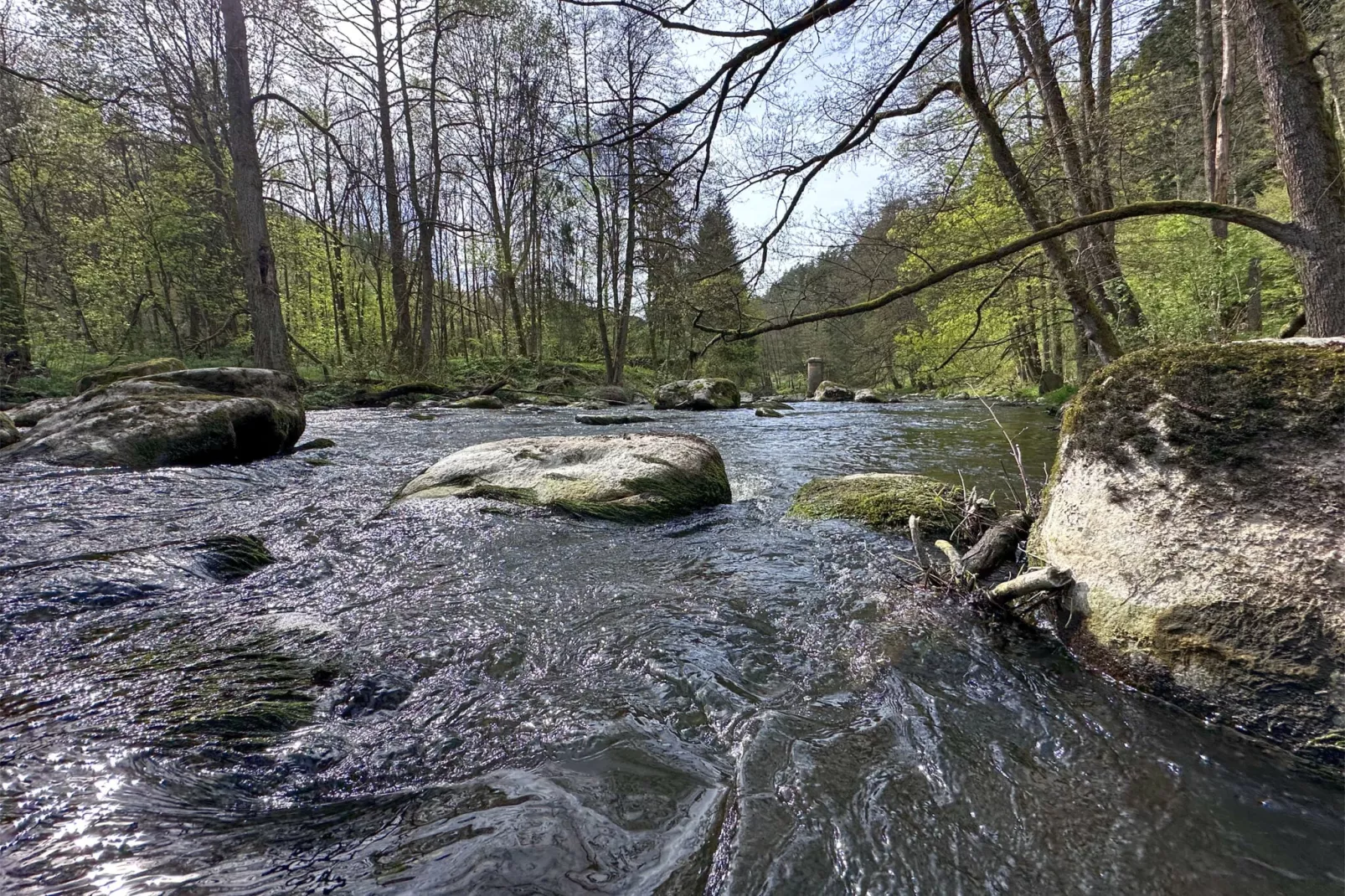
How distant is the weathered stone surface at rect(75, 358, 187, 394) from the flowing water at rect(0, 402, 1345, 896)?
292 inches

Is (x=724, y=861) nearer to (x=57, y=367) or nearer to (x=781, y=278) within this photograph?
(x=781, y=278)

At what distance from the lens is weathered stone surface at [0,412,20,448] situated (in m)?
5.87

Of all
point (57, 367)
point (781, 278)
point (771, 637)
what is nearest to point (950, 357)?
point (781, 278)

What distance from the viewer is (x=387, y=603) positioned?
263cm

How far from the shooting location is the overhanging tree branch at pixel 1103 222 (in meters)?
2.50

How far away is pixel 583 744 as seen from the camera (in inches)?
65.5

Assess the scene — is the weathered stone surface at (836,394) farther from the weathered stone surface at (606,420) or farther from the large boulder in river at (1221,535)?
the large boulder in river at (1221,535)

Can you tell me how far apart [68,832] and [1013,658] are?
290cm

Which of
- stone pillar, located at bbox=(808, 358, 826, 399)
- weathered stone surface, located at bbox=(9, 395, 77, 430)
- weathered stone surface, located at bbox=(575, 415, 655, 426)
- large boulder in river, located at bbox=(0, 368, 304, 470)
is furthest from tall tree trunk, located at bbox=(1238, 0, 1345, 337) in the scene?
stone pillar, located at bbox=(808, 358, 826, 399)

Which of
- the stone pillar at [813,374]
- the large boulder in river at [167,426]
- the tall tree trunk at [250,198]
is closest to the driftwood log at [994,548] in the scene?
the large boulder in river at [167,426]

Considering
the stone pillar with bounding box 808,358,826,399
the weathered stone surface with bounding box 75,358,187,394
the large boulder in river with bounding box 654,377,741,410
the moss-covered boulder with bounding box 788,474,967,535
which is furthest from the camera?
the stone pillar with bounding box 808,358,826,399

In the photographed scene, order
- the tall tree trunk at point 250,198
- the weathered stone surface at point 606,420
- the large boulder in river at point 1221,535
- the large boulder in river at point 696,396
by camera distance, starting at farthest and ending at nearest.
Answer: the large boulder in river at point 696,396
the weathered stone surface at point 606,420
the tall tree trunk at point 250,198
the large boulder in river at point 1221,535

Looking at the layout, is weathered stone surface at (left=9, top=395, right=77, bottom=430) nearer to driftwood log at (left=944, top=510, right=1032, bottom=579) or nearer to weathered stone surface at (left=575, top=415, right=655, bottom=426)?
weathered stone surface at (left=575, top=415, right=655, bottom=426)

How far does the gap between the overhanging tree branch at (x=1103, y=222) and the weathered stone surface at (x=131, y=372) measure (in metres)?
10.5
